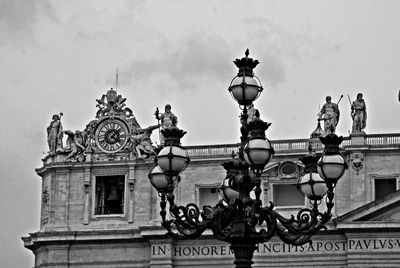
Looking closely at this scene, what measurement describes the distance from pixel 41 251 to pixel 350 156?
16315 millimetres

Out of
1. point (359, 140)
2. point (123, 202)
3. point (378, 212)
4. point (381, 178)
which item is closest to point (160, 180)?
point (378, 212)

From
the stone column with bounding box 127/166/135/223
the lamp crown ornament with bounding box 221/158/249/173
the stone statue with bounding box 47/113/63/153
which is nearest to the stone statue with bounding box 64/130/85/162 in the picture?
the stone statue with bounding box 47/113/63/153

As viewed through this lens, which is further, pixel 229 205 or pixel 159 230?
pixel 159 230

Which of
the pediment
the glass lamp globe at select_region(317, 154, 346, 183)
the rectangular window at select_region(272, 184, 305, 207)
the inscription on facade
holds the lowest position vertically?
the glass lamp globe at select_region(317, 154, 346, 183)

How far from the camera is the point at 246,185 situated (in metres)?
27.0

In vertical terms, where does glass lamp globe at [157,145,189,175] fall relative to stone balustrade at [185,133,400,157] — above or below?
below

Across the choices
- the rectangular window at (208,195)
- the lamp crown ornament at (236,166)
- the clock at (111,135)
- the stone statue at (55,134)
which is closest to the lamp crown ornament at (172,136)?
the lamp crown ornament at (236,166)

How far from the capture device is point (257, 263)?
6184 centimetres

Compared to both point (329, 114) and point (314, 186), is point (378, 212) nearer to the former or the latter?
point (329, 114)

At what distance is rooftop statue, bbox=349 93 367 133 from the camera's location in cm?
6191

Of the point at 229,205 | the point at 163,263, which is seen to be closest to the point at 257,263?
the point at 163,263

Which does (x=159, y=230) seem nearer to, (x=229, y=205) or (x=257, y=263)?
(x=257, y=263)

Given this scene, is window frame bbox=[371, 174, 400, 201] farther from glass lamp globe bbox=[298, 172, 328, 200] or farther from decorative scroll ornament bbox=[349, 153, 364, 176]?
glass lamp globe bbox=[298, 172, 328, 200]

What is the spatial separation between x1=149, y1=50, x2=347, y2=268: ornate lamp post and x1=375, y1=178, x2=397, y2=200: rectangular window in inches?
1295
